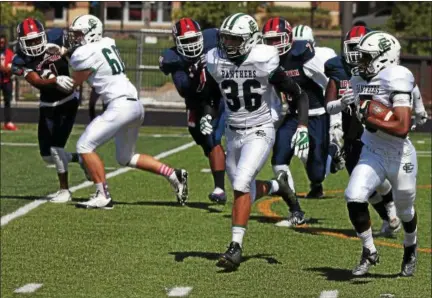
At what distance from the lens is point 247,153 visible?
9422 mm

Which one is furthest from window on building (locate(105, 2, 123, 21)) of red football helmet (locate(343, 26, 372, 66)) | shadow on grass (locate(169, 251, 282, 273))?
shadow on grass (locate(169, 251, 282, 273))

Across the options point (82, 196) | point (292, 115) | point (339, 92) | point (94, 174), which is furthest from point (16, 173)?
point (339, 92)

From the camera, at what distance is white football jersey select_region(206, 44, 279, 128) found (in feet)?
30.5

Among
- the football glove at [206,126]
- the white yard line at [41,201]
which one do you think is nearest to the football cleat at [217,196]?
the white yard line at [41,201]

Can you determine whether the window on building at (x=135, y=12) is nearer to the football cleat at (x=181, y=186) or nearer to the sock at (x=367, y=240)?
the football cleat at (x=181, y=186)

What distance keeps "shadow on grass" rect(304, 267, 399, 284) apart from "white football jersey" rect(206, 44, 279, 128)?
119 centimetres

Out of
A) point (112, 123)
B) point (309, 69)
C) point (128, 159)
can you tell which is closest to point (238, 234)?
point (309, 69)

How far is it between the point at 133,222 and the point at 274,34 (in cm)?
216

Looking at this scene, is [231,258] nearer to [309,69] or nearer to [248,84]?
[248,84]

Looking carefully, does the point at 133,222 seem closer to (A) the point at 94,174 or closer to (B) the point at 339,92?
(A) the point at 94,174

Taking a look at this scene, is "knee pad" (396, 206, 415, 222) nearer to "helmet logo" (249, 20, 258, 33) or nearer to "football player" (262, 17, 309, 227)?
"football player" (262, 17, 309, 227)

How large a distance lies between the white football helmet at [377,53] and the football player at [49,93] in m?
Result: 4.04

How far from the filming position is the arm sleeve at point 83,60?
1159 cm

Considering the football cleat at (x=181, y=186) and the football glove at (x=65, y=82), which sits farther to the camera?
the football cleat at (x=181, y=186)
